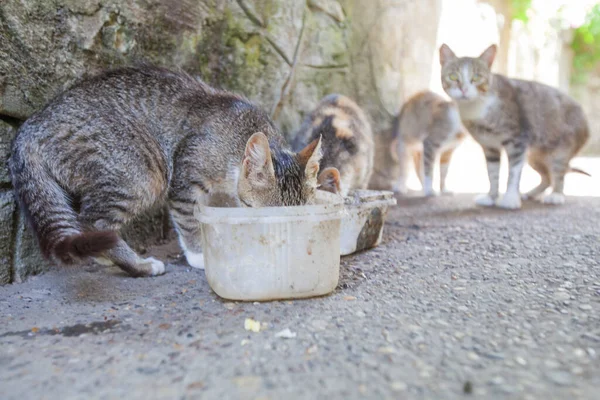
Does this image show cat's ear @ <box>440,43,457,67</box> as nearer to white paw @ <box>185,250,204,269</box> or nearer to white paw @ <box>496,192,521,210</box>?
white paw @ <box>496,192,521,210</box>

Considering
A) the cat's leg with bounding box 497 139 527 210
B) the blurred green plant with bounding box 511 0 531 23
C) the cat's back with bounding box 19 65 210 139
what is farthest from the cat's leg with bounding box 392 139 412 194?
the blurred green plant with bounding box 511 0 531 23

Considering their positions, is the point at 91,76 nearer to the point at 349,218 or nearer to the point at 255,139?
the point at 255,139

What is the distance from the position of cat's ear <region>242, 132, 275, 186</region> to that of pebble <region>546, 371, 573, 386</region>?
145 cm

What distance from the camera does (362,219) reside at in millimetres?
3150

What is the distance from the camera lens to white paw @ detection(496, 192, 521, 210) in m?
4.87

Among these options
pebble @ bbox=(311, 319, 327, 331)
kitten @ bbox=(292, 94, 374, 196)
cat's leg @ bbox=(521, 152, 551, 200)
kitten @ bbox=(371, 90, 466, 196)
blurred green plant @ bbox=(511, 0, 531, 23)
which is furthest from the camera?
blurred green plant @ bbox=(511, 0, 531, 23)

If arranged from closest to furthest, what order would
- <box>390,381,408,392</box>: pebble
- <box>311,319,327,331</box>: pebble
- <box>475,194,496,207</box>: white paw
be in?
<box>390,381,408,392</box>: pebble < <box>311,319,327,331</box>: pebble < <box>475,194,496,207</box>: white paw

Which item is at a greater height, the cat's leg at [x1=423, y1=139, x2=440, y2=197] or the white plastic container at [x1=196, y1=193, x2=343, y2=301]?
the cat's leg at [x1=423, y1=139, x2=440, y2=197]

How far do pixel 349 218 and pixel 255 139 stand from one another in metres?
0.97

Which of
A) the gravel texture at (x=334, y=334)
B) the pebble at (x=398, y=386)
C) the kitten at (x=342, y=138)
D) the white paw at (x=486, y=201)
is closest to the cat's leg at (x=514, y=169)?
the white paw at (x=486, y=201)

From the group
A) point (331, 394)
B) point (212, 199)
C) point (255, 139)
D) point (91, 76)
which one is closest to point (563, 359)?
point (331, 394)

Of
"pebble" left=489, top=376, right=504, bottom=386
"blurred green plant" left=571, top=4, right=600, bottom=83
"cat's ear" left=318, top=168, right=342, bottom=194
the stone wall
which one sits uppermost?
"blurred green plant" left=571, top=4, right=600, bottom=83

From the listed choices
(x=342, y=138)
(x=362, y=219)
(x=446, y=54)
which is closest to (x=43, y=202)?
(x=362, y=219)

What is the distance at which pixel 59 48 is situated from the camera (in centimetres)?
278
